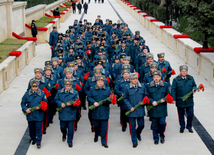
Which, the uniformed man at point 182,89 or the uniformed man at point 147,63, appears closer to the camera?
the uniformed man at point 182,89

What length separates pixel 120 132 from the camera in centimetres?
1155

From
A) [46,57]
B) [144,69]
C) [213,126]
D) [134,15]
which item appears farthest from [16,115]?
[134,15]

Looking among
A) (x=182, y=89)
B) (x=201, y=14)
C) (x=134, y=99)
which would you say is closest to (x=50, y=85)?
(x=134, y=99)

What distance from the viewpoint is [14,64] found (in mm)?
18359

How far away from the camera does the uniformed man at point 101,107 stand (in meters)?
10.4

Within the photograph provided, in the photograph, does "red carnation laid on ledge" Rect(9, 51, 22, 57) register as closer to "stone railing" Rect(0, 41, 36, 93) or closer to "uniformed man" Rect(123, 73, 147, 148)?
"stone railing" Rect(0, 41, 36, 93)

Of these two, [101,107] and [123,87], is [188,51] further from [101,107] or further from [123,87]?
[101,107]

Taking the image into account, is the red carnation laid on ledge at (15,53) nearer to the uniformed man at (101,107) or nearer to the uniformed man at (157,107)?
the uniformed man at (101,107)

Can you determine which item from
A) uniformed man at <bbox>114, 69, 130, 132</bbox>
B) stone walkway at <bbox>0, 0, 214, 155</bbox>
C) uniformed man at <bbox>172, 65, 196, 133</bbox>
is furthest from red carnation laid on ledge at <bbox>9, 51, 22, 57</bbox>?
uniformed man at <bbox>172, 65, 196, 133</bbox>

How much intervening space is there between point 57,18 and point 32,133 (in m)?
26.9

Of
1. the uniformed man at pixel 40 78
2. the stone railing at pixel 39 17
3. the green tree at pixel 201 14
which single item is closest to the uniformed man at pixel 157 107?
the uniformed man at pixel 40 78

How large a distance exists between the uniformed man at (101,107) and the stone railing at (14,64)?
619 cm

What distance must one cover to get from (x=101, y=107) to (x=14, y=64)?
8.84 m

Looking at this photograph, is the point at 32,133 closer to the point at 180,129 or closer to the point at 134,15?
the point at 180,129
